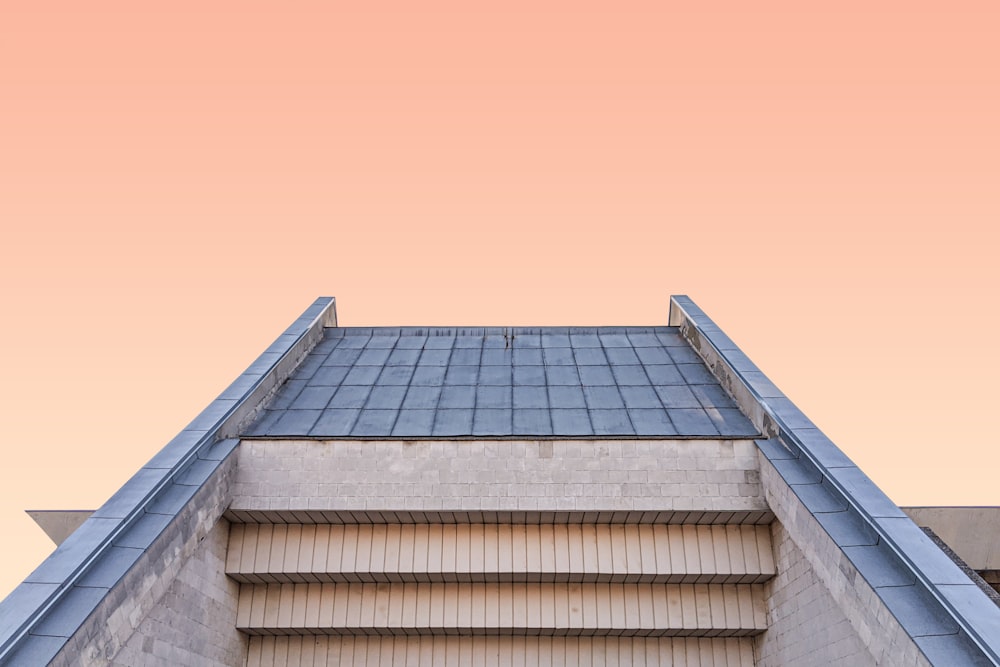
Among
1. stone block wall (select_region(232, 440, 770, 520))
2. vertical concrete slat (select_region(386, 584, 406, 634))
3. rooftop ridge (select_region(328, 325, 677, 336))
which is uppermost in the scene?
rooftop ridge (select_region(328, 325, 677, 336))

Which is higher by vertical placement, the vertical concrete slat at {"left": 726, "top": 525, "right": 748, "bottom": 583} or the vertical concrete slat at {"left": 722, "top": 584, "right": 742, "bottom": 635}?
the vertical concrete slat at {"left": 726, "top": 525, "right": 748, "bottom": 583}

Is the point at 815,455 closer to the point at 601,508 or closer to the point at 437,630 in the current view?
the point at 601,508

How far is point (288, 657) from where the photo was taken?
11.6 meters

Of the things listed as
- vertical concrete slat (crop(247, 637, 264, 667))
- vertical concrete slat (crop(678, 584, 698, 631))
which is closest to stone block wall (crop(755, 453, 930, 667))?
vertical concrete slat (crop(678, 584, 698, 631))

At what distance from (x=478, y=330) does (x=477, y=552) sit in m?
8.93

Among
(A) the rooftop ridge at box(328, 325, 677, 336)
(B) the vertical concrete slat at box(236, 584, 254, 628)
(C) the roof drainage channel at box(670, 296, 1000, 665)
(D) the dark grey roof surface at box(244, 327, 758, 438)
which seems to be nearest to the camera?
(C) the roof drainage channel at box(670, 296, 1000, 665)

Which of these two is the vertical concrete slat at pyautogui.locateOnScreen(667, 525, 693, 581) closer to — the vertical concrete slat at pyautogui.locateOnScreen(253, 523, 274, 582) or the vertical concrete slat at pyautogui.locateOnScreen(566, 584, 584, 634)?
the vertical concrete slat at pyautogui.locateOnScreen(566, 584, 584, 634)

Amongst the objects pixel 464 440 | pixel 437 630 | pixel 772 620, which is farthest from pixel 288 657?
pixel 772 620

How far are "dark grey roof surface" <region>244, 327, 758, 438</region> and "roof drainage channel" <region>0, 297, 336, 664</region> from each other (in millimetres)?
802

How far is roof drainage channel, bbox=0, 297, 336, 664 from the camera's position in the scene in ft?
23.5

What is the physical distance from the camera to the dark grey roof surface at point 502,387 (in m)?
12.7

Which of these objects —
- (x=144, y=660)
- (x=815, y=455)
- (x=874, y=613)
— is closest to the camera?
(x=874, y=613)

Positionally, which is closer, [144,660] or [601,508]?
[144,660]

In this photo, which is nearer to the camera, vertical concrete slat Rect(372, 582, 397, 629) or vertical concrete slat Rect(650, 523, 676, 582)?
vertical concrete slat Rect(650, 523, 676, 582)
